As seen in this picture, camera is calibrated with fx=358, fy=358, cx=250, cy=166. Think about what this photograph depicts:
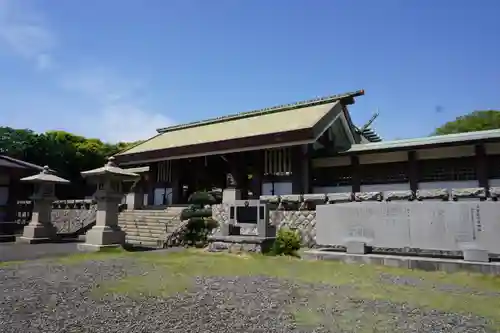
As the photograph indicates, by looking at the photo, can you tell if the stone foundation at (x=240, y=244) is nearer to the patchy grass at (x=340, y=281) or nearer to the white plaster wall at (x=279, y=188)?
the patchy grass at (x=340, y=281)

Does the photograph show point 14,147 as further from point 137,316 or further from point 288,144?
point 137,316

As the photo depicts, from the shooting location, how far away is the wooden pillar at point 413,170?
16.0 meters

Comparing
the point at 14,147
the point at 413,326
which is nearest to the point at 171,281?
the point at 413,326

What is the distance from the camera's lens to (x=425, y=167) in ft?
52.9

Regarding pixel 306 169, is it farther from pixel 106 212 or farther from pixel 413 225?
pixel 106 212

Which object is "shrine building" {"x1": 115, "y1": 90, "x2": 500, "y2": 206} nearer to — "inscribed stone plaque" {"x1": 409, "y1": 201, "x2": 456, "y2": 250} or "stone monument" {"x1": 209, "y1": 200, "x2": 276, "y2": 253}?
"stone monument" {"x1": 209, "y1": 200, "x2": 276, "y2": 253}

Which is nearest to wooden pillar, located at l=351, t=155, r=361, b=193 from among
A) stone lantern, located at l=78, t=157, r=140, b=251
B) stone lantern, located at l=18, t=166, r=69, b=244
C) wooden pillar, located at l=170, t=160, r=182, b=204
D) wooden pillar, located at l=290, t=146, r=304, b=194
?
wooden pillar, located at l=290, t=146, r=304, b=194

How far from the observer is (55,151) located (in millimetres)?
35594

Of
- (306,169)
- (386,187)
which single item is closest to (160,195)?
(306,169)

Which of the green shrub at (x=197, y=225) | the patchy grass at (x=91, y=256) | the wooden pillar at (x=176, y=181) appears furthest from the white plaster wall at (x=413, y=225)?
the wooden pillar at (x=176, y=181)

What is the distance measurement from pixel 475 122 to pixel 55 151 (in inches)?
1710

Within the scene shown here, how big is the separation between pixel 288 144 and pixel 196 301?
39.0ft

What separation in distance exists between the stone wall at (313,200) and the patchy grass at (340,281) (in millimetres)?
3227

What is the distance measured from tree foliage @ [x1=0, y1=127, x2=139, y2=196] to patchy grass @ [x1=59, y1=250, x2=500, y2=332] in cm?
2709
